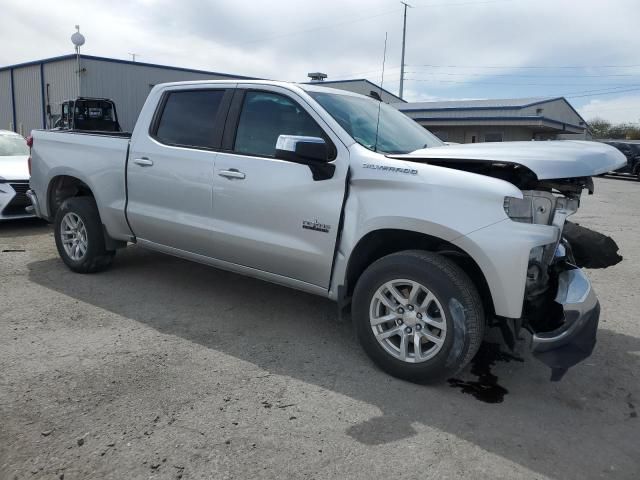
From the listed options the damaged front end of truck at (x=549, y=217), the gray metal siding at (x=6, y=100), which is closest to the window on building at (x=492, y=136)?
the gray metal siding at (x=6, y=100)

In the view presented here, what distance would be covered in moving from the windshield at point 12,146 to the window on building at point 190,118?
5.57 m

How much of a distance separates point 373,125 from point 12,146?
7.71 meters

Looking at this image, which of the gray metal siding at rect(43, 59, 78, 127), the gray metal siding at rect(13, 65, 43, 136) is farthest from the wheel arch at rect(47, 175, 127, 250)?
the gray metal siding at rect(13, 65, 43, 136)

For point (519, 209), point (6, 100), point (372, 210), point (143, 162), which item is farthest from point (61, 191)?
point (6, 100)

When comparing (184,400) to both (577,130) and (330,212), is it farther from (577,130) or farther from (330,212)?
(577,130)

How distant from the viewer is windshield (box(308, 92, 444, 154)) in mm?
3887

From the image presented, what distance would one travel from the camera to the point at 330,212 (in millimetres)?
3654

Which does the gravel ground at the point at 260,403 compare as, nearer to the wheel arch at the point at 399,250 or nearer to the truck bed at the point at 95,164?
the wheel arch at the point at 399,250

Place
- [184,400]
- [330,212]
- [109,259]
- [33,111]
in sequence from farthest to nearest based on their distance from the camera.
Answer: [33,111] → [109,259] → [330,212] → [184,400]

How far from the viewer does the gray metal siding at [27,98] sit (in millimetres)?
26781

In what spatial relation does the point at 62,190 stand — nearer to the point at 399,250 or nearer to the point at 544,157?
the point at 399,250

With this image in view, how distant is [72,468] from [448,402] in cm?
209

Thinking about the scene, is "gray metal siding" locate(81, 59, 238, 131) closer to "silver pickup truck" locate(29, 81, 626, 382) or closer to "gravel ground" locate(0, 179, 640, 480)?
"silver pickup truck" locate(29, 81, 626, 382)

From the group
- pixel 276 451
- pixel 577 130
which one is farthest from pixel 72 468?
pixel 577 130
